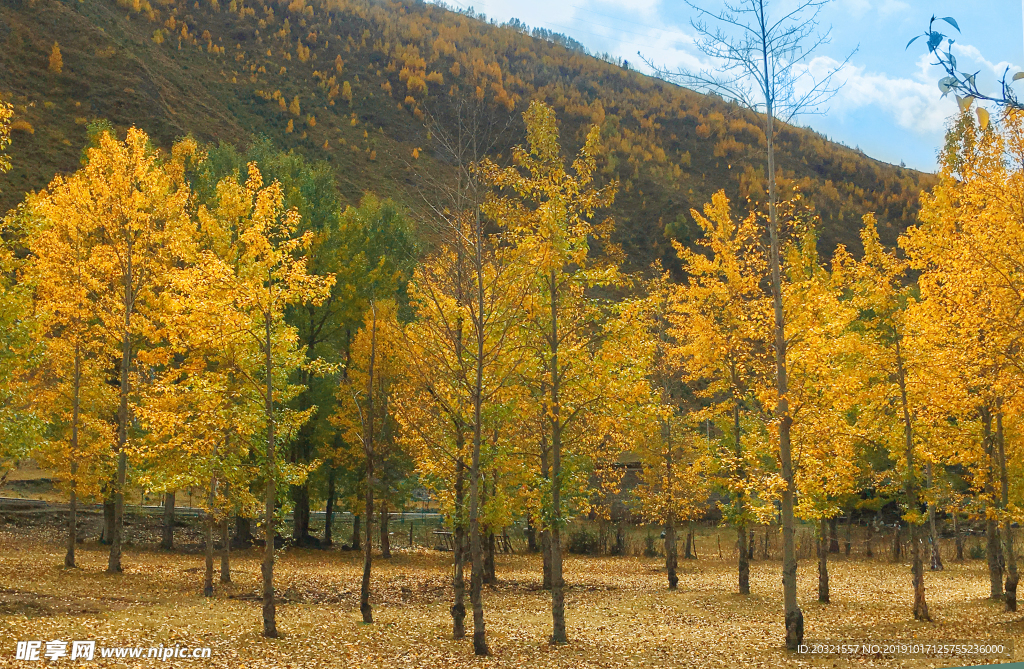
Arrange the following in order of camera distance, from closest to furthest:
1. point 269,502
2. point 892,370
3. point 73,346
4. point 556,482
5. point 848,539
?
point 556,482 → point 269,502 → point 892,370 → point 73,346 → point 848,539

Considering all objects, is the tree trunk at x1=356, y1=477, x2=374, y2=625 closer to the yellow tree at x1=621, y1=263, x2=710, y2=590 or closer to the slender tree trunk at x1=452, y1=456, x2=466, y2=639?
the slender tree trunk at x1=452, y1=456, x2=466, y2=639

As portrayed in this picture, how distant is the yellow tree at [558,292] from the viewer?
12461mm

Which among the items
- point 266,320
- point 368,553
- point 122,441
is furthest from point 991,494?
point 122,441

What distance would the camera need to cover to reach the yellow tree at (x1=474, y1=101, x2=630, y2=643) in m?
12.5

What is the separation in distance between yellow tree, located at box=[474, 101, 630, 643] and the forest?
7 cm

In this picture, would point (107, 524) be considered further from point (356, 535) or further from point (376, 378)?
point (376, 378)

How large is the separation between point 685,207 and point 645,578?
71685 mm

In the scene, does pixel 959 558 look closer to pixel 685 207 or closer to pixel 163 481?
pixel 163 481

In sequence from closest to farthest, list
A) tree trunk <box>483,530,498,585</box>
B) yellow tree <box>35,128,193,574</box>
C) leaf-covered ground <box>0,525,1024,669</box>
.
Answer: leaf-covered ground <box>0,525,1024,669</box> → yellow tree <box>35,128,193,574</box> → tree trunk <box>483,530,498,585</box>

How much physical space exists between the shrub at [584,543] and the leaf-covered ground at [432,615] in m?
8.90

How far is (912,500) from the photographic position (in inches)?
551

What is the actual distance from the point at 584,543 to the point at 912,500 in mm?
21639

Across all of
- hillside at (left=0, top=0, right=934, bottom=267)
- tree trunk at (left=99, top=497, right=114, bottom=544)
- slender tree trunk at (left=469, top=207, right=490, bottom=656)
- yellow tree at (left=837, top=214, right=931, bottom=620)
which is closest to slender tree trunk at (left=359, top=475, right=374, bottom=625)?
slender tree trunk at (left=469, top=207, right=490, bottom=656)

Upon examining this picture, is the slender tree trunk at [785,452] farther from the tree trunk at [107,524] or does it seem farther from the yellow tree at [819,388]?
the tree trunk at [107,524]
